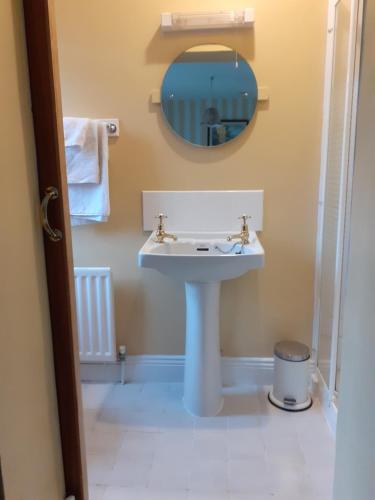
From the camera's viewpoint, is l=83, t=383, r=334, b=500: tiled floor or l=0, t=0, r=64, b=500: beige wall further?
l=83, t=383, r=334, b=500: tiled floor

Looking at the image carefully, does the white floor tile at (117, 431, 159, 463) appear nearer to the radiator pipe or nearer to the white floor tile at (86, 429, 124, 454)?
the white floor tile at (86, 429, 124, 454)

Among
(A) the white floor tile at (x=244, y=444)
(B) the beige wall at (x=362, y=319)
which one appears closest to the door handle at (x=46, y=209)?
(B) the beige wall at (x=362, y=319)

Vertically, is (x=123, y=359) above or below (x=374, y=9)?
below

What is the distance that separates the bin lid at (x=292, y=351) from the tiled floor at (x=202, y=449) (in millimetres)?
281

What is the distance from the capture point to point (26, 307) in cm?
103

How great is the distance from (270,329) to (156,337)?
64 cm

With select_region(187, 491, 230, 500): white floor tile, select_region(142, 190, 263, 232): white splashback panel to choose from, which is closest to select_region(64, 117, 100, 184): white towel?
select_region(142, 190, 263, 232): white splashback panel

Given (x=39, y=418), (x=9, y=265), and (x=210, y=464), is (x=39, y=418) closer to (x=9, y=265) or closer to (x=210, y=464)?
(x=9, y=265)

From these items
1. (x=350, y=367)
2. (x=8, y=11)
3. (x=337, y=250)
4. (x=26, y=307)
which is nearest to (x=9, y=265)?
(x=26, y=307)

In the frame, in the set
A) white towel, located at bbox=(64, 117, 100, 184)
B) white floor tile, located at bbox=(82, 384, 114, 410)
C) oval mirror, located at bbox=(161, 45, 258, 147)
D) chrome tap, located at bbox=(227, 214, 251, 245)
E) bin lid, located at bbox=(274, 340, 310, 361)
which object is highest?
oval mirror, located at bbox=(161, 45, 258, 147)

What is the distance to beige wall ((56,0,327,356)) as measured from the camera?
1.95 meters

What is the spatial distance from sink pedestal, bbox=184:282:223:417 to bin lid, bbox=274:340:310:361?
0.32 m

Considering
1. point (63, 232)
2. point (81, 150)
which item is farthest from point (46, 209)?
point (81, 150)

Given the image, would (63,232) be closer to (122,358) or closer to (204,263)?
(204,263)
